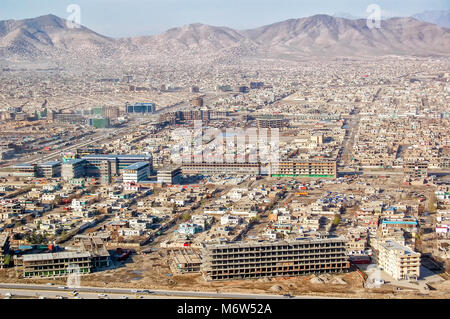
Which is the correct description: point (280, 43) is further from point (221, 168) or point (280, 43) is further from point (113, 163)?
point (113, 163)

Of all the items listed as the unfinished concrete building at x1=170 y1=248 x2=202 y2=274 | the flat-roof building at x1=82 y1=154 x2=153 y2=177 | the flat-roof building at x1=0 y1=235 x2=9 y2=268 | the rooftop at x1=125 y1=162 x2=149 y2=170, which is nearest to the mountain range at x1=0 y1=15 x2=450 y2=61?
the flat-roof building at x1=82 y1=154 x2=153 y2=177

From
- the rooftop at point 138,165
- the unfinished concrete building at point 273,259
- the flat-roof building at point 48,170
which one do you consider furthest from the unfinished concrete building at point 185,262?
the flat-roof building at point 48,170

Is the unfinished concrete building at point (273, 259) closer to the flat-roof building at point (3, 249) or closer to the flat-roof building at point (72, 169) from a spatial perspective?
the flat-roof building at point (3, 249)

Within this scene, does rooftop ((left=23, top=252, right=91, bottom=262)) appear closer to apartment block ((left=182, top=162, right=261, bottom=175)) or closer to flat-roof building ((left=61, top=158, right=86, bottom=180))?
flat-roof building ((left=61, top=158, right=86, bottom=180))

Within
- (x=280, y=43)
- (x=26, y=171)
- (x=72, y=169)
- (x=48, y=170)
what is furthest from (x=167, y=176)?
(x=280, y=43)

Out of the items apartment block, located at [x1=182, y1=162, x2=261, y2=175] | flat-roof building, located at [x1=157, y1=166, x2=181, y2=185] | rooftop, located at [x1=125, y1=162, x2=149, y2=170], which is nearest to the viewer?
flat-roof building, located at [x1=157, y1=166, x2=181, y2=185]
